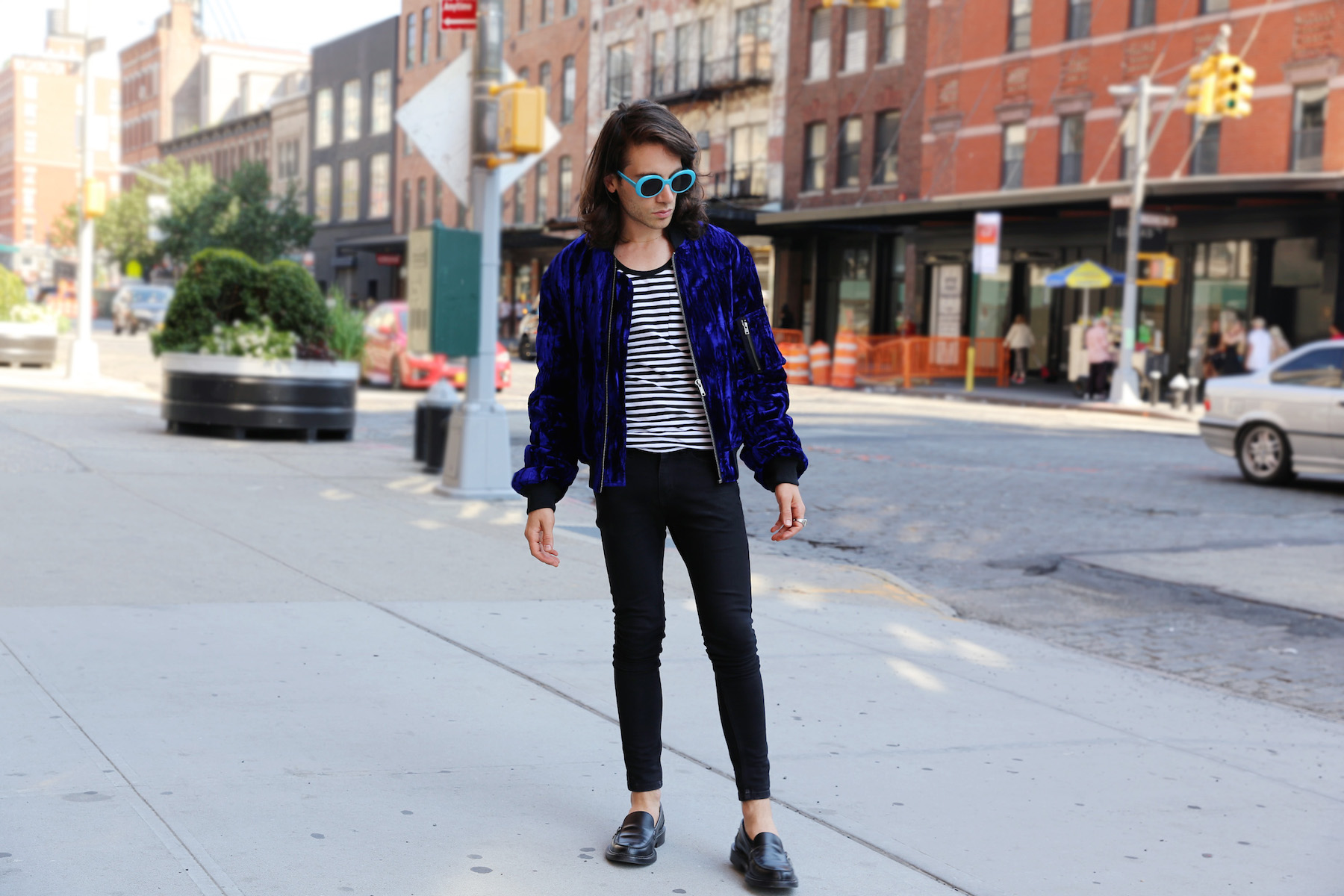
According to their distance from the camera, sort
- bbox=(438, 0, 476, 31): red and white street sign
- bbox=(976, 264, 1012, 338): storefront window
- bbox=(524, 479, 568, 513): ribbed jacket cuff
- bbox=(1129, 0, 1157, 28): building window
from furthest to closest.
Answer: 1. bbox=(976, 264, 1012, 338): storefront window
2. bbox=(1129, 0, 1157, 28): building window
3. bbox=(438, 0, 476, 31): red and white street sign
4. bbox=(524, 479, 568, 513): ribbed jacket cuff

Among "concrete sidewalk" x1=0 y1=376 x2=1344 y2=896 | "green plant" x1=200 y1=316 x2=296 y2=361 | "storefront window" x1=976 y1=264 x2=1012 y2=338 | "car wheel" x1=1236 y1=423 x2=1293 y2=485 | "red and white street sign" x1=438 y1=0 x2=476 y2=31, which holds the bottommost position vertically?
"concrete sidewalk" x1=0 y1=376 x2=1344 y2=896

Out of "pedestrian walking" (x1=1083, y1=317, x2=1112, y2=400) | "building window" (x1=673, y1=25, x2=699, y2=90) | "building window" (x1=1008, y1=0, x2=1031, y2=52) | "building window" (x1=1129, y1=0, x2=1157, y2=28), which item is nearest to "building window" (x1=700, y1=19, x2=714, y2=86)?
"building window" (x1=673, y1=25, x2=699, y2=90)

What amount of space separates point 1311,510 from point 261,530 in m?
8.78

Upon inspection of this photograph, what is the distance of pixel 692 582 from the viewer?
3.63m

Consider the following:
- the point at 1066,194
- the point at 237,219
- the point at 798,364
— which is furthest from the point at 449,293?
the point at 237,219

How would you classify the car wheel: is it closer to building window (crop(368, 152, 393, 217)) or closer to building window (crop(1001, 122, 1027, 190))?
building window (crop(1001, 122, 1027, 190))

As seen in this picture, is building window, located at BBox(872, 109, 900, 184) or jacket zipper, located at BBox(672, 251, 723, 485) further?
building window, located at BBox(872, 109, 900, 184)

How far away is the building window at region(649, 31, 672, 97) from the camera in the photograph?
151 ft

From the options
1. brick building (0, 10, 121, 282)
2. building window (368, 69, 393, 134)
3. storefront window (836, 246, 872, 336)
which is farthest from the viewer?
brick building (0, 10, 121, 282)

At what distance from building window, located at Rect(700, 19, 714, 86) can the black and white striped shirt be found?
136 ft

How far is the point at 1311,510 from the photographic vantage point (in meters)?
12.6

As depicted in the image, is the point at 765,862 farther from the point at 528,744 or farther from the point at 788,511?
the point at 528,744

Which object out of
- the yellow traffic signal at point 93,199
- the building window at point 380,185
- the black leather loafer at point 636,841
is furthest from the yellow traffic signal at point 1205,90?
the building window at point 380,185

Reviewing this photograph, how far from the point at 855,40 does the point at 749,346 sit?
124 feet
